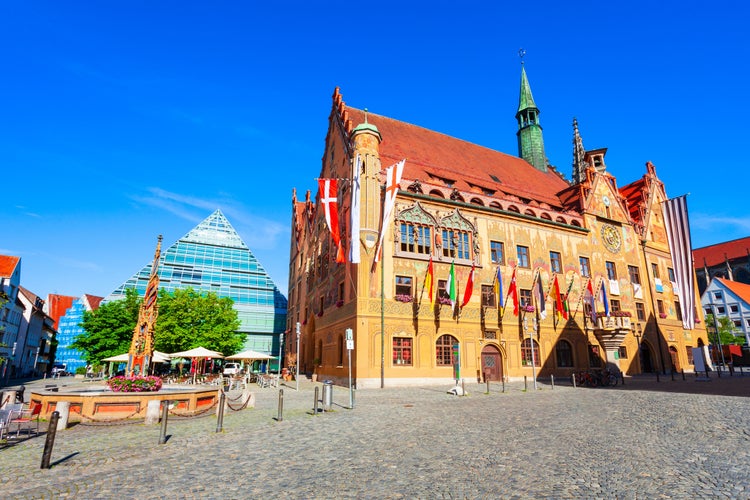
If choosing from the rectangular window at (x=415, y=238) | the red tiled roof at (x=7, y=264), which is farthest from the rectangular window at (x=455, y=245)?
the red tiled roof at (x=7, y=264)

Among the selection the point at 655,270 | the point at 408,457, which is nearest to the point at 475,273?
the point at 655,270

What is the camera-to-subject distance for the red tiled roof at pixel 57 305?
85.1 meters

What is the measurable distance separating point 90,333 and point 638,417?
152ft

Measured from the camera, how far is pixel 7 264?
48.1m

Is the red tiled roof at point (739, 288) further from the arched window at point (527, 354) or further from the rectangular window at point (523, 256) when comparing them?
the arched window at point (527, 354)

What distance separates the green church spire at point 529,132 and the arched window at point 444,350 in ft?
94.0

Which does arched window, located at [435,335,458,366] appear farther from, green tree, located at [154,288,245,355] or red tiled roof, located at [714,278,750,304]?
red tiled roof, located at [714,278,750,304]

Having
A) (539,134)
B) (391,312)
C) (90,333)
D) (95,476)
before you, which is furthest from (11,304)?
(539,134)

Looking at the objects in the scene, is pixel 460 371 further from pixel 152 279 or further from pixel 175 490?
pixel 175 490

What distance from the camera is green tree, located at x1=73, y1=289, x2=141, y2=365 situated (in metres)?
40.8

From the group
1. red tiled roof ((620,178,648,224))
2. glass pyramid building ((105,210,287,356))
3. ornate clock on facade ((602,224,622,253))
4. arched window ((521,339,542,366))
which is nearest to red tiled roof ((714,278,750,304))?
red tiled roof ((620,178,648,224))

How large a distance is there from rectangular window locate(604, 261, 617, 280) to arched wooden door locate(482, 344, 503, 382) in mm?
14211

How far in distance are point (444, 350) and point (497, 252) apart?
345 inches

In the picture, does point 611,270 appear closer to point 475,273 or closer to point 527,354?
point 527,354
